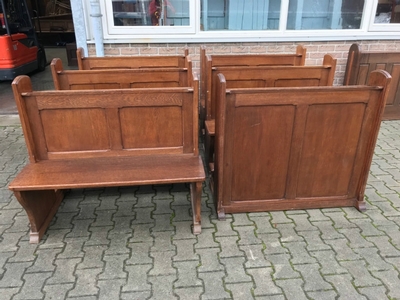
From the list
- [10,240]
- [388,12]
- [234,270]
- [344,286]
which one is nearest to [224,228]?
[234,270]

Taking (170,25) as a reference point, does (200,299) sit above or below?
below

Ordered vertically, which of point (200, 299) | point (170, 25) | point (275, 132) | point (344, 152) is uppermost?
point (170, 25)

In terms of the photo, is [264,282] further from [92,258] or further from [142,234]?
[92,258]

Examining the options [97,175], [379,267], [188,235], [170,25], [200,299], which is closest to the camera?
[200,299]

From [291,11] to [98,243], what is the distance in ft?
13.4

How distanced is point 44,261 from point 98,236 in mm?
397

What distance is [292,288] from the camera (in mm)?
2002

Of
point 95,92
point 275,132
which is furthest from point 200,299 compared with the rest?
point 95,92

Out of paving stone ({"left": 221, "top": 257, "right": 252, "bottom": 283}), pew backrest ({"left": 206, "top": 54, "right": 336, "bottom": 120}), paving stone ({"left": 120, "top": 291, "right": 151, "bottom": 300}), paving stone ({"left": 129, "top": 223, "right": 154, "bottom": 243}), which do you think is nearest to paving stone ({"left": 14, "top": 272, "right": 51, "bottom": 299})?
paving stone ({"left": 120, "top": 291, "right": 151, "bottom": 300})

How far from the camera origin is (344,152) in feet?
8.39

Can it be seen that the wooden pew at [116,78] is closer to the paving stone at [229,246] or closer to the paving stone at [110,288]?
the paving stone at [229,246]

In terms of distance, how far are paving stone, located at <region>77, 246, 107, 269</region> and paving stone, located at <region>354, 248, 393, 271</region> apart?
1.82 m

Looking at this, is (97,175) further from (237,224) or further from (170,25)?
(170,25)

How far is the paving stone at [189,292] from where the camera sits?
76.7 inches
